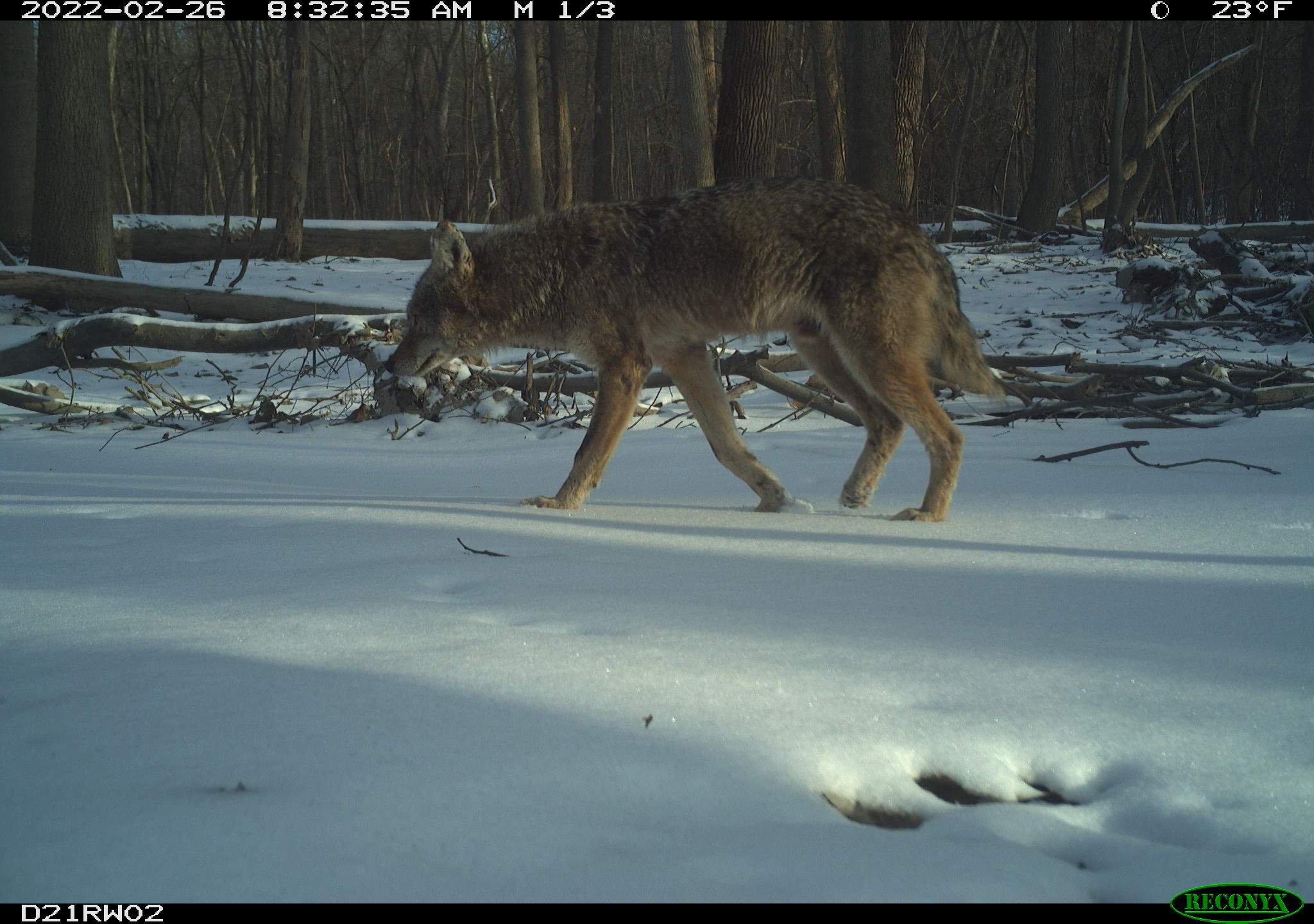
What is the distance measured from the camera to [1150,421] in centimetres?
608

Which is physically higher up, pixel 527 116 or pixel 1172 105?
pixel 527 116

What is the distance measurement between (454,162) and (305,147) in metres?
17.9

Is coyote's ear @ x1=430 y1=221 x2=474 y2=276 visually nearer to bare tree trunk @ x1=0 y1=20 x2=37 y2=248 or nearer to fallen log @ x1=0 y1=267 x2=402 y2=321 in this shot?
fallen log @ x1=0 y1=267 x2=402 y2=321

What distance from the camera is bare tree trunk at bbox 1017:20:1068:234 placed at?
18.0m

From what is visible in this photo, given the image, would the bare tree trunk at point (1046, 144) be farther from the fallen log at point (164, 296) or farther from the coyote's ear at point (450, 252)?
the coyote's ear at point (450, 252)

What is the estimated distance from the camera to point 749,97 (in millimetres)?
12250

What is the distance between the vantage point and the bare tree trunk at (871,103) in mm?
14391
